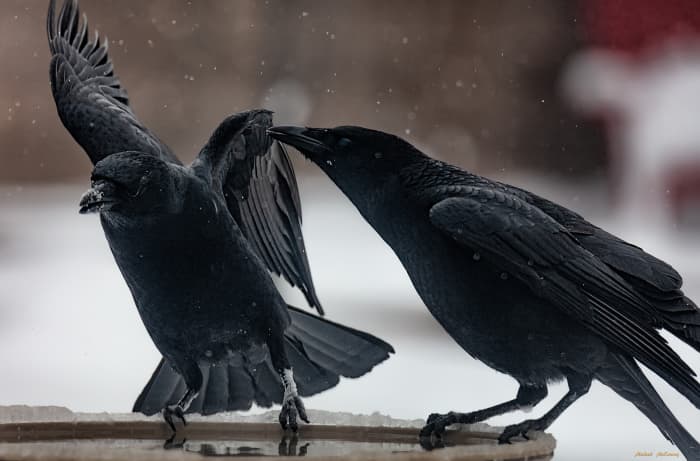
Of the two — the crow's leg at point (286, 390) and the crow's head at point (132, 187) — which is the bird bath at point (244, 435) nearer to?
the crow's leg at point (286, 390)

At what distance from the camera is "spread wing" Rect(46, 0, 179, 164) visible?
1982mm

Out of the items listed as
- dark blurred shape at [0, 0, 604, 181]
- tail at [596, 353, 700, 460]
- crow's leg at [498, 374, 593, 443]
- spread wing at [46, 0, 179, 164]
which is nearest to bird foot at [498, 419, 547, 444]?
crow's leg at [498, 374, 593, 443]

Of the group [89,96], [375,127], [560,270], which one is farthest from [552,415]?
[375,127]

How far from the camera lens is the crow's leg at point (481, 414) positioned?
1725 millimetres

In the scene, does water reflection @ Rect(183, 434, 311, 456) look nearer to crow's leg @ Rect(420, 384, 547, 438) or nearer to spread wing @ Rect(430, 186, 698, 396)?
crow's leg @ Rect(420, 384, 547, 438)

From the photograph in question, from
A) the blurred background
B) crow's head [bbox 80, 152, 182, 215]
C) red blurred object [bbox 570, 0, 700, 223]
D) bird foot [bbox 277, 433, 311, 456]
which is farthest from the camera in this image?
red blurred object [bbox 570, 0, 700, 223]

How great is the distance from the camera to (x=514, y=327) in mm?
1784

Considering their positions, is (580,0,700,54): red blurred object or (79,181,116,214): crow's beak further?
(580,0,700,54): red blurred object

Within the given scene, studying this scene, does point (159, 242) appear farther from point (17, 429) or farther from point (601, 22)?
point (601, 22)

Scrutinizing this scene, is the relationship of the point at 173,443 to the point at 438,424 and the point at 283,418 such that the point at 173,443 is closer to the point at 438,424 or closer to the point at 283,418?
the point at 283,418

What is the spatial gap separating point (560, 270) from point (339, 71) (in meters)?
2.32

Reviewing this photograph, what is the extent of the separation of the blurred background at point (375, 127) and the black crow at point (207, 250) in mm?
1285

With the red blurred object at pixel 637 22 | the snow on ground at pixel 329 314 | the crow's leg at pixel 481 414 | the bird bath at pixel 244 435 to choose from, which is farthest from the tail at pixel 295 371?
the red blurred object at pixel 637 22

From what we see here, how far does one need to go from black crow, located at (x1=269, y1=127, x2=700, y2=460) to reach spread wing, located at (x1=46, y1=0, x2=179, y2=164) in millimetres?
337
